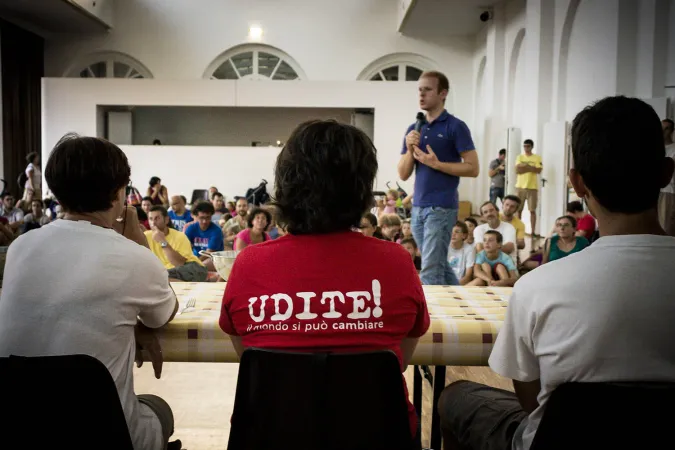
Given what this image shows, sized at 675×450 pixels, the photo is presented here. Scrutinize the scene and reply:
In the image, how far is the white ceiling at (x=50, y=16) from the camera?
42.2ft

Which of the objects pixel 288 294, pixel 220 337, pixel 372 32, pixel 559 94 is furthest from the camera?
pixel 372 32

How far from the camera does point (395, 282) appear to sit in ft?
4.11

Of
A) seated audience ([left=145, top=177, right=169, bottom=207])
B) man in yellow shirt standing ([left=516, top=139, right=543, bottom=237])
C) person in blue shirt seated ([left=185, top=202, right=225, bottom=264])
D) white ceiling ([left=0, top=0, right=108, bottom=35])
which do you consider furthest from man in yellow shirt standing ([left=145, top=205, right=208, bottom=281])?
white ceiling ([left=0, top=0, right=108, bottom=35])

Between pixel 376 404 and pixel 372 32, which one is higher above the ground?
pixel 372 32

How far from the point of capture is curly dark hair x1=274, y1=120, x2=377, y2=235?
Answer: 49.8 inches

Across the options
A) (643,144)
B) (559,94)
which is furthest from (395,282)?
(559,94)

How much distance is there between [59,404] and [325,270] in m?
0.52

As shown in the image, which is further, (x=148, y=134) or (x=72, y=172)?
(x=148, y=134)

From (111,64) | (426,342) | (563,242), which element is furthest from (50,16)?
(426,342)

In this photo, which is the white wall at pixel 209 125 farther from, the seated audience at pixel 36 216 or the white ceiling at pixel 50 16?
the seated audience at pixel 36 216

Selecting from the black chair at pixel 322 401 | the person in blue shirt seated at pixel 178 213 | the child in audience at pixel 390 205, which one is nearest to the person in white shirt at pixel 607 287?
the black chair at pixel 322 401

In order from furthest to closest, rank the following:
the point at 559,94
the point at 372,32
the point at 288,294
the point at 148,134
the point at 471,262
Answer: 1. the point at 148,134
2. the point at 372,32
3. the point at 559,94
4. the point at 471,262
5. the point at 288,294

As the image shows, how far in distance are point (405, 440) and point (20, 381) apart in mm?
662

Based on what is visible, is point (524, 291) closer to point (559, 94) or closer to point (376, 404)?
point (376, 404)
